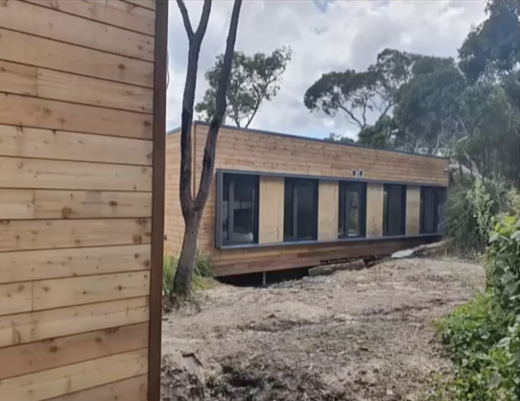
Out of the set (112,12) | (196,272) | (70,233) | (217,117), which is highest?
(217,117)

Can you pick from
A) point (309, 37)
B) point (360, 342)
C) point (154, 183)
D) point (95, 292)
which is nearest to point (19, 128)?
point (154, 183)

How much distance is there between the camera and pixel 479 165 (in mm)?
14078

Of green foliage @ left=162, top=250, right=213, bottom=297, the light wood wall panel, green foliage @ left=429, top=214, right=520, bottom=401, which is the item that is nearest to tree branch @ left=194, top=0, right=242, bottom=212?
green foliage @ left=162, top=250, right=213, bottom=297

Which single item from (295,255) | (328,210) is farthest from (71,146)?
(328,210)

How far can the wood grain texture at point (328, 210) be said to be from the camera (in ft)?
32.5

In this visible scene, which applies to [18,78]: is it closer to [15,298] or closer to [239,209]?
[15,298]

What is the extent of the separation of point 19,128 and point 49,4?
0.52 metres

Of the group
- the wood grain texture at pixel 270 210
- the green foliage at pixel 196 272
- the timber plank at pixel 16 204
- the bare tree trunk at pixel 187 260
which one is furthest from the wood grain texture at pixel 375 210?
the timber plank at pixel 16 204

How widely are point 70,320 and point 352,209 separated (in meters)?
9.63

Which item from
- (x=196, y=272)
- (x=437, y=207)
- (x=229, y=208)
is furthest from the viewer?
(x=437, y=207)

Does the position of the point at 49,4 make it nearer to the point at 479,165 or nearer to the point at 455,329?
the point at 455,329

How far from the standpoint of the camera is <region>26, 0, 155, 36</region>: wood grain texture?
5.87ft

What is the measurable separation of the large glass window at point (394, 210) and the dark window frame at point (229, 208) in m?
4.39

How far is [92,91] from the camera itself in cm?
186
